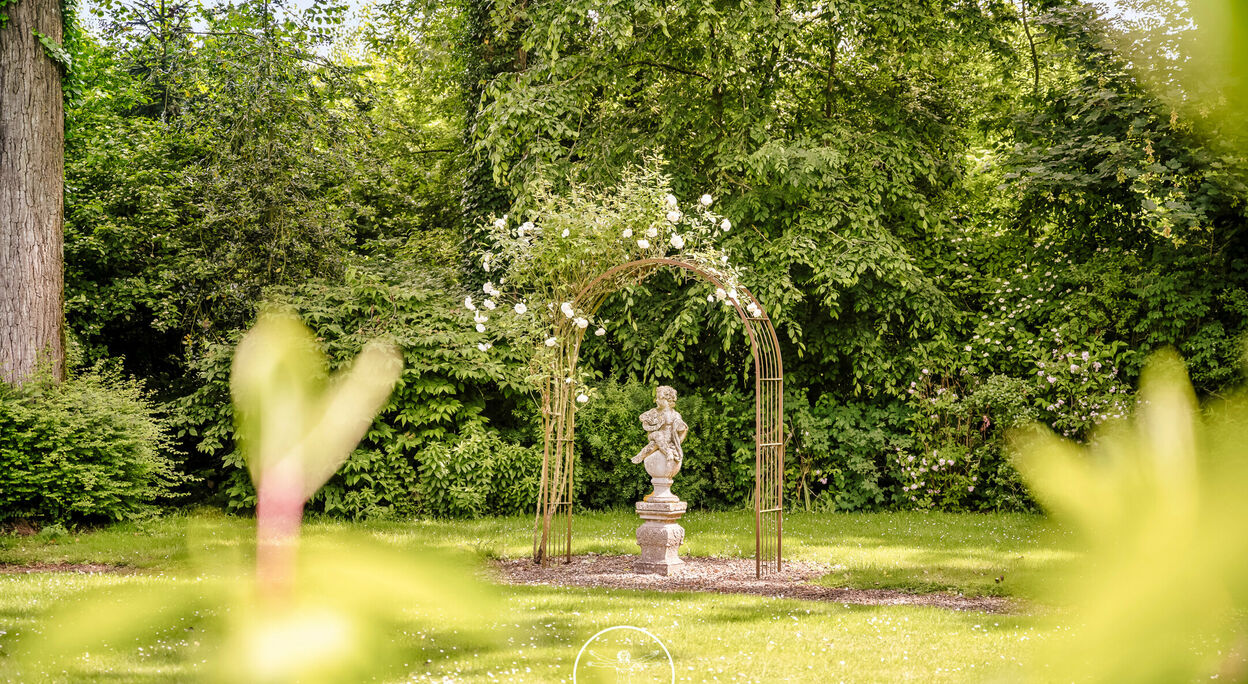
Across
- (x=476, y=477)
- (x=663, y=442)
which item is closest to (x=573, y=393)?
(x=663, y=442)

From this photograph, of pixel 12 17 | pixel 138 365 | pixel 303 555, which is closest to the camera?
pixel 303 555

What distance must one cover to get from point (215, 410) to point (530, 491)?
3.72 meters

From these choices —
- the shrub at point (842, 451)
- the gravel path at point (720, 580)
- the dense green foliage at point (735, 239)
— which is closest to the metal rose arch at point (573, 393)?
the gravel path at point (720, 580)

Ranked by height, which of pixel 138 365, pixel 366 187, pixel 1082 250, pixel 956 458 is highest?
pixel 366 187

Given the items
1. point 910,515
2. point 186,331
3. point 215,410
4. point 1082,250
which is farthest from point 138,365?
point 1082,250

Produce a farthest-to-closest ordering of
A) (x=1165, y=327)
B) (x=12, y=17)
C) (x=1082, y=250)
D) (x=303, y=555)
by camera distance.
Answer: (x=1082, y=250) < (x=1165, y=327) < (x=12, y=17) < (x=303, y=555)

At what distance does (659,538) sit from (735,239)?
475 cm

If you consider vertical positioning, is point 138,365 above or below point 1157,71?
Answer: below

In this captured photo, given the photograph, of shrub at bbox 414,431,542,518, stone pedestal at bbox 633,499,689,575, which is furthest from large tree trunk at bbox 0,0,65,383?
stone pedestal at bbox 633,499,689,575

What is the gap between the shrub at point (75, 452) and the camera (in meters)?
9.09

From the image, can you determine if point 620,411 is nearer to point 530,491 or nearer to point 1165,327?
point 530,491

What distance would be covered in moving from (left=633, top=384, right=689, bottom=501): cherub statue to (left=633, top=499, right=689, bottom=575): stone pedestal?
0.39ft

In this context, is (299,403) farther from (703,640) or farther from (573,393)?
(703,640)

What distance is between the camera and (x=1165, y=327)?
1127cm
